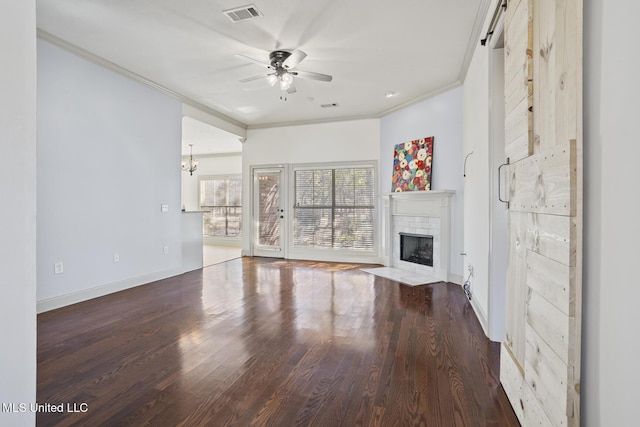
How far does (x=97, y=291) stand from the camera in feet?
12.9

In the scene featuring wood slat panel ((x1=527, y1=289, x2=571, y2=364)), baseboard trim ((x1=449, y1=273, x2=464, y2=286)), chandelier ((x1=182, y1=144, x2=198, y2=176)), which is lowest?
baseboard trim ((x1=449, y1=273, x2=464, y2=286))

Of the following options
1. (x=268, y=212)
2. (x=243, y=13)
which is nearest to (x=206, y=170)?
(x=268, y=212)

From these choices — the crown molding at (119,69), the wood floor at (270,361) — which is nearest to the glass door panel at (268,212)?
the crown molding at (119,69)

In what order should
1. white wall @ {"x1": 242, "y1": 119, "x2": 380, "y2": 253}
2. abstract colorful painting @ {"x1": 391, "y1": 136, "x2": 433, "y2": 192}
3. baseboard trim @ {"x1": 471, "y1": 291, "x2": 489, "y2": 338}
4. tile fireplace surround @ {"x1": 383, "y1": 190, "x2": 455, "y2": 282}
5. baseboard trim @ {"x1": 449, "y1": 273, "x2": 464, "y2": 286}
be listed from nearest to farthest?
baseboard trim @ {"x1": 471, "y1": 291, "x2": 489, "y2": 338}
baseboard trim @ {"x1": 449, "y1": 273, "x2": 464, "y2": 286}
tile fireplace surround @ {"x1": 383, "y1": 190, "x2": 455, "y2": 282}
abstract colorful painting @ {"x1": 391, "y1": 136, "x2": 433, "y2": 192}
white wall @ {"x1": 242, "y1": 119, "x2": 380, "y2": 253}

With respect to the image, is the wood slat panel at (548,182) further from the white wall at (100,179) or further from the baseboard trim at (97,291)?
the baseboard trim at (97,291)

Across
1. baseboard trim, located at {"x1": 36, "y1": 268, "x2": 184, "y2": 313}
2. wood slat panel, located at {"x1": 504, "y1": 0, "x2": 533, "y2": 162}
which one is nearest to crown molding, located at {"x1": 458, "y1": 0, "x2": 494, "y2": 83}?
wood slat panel, located at {"x1": 504, "y1": 0, "x2": 533, "y2": 162}

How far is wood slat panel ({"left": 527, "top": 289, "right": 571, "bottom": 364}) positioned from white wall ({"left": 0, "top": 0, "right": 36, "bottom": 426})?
198 centimetres

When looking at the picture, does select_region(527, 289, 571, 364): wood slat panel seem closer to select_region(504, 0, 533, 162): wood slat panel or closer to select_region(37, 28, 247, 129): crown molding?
select_region(504, 0, 533, 162): wood slat panel

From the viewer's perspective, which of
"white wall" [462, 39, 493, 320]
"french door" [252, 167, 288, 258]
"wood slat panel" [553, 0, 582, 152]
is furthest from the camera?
"french door" [252, 167, 288, 258]

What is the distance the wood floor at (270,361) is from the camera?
176cm

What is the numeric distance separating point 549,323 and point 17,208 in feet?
6.90

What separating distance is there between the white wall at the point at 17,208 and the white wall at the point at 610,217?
1.96m

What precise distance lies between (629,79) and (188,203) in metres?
10.5

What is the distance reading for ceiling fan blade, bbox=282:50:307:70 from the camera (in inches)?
138
